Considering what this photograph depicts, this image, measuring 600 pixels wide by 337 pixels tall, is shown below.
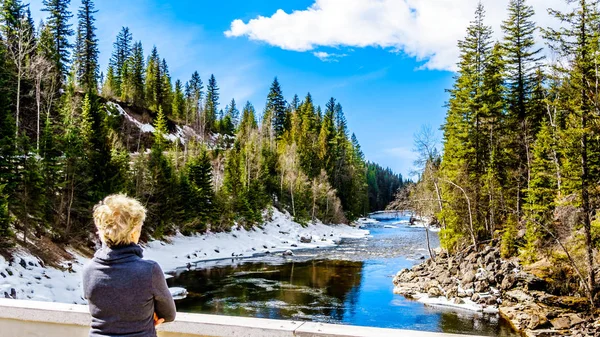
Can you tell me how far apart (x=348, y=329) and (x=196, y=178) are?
118 ft

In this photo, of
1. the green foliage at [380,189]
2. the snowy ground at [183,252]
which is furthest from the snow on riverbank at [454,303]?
the green foliage at [380,189]

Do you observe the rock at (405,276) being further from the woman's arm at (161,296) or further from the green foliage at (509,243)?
the woman's arm at (161,296)

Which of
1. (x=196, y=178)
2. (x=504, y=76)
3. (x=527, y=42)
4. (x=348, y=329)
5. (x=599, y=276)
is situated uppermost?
(x=527, y=42)

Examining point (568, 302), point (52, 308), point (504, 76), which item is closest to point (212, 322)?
point (52, 308)

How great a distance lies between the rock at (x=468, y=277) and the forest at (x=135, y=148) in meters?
18.7

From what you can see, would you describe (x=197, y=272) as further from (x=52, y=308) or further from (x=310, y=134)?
(x=310, y=134)

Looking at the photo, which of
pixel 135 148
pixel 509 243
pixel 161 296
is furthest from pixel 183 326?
pixel 135 148

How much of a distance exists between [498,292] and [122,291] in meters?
19.3

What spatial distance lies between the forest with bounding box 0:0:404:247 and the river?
22.9ft

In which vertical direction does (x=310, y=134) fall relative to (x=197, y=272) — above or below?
above

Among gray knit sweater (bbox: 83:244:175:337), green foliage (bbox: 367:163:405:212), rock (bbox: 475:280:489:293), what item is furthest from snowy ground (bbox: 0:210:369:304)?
green foliage (bbox: 367:163:405:212)

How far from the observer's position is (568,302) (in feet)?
52.5

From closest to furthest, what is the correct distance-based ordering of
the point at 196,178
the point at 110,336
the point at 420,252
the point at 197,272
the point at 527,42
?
1. the point at 110,336
2. the point at 197,272
3. the point at 527,42
4. the point at 420,252
5. the point at 196,178

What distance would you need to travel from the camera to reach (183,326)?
2.87 m
